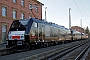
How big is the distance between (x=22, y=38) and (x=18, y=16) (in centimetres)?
2103

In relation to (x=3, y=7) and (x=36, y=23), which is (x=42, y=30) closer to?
(x=36, y=23)

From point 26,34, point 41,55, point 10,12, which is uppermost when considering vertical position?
point 10,12

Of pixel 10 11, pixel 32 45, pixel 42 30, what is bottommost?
pixel 32 45

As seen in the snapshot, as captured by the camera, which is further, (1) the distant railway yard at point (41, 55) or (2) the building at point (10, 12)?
(2) the building at point (10, 12)

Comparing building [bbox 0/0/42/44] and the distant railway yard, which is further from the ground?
building [bbox 0/0/42/44]

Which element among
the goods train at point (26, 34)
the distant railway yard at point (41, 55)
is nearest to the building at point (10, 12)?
the goods train at point (26, 34)

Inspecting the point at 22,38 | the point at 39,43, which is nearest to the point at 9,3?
the point at 39,43

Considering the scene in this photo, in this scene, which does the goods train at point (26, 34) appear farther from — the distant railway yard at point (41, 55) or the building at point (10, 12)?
the building at point (10, 12)

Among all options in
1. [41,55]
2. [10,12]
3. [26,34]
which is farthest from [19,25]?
[10,12]

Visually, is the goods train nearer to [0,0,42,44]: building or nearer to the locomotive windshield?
the locomotive windshield

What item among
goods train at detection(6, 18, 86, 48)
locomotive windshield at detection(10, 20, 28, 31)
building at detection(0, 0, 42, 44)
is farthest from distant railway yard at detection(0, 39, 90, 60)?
building at detection(0, 0, 42, 44)

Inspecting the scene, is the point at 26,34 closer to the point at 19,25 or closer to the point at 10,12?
the point at 19,25

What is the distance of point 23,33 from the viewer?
19.5m

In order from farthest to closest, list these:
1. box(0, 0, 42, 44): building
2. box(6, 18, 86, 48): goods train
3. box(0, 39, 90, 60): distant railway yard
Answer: box(0, 0, 42, 44): building → box(6, 18, 86, 48): goods train → box(0, 39, 90, 60): distant railway yard
